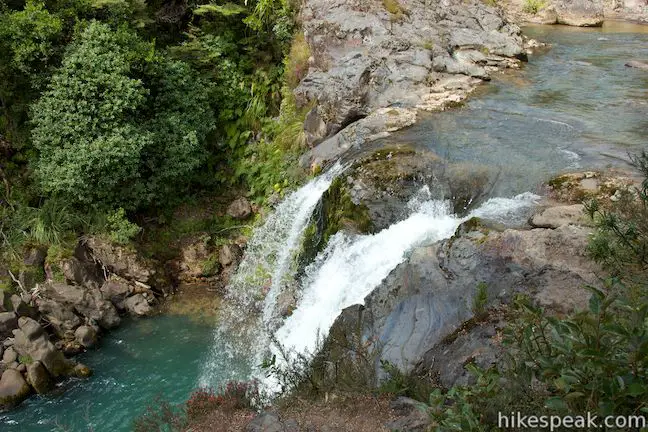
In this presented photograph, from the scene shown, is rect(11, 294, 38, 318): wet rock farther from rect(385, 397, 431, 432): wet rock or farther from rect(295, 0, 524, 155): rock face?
rect(385, 397, 431, 432): wet rock

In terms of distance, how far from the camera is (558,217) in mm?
6785

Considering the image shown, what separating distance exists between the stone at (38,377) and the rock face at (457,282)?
573 centimetres

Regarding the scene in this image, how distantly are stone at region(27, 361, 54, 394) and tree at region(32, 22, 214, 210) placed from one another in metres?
3.53

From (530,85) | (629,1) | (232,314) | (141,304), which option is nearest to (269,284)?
(232,314)

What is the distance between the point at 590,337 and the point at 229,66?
1202 cm

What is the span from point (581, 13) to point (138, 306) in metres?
17.4

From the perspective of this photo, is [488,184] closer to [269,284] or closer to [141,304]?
[269,284]

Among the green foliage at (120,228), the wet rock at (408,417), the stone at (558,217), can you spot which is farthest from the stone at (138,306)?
the stone at (558,217)

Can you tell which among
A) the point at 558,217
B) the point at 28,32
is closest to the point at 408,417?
the point at 558,217

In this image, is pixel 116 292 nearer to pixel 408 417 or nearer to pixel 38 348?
pixel 38 348

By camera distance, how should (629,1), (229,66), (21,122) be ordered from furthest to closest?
1. (629,1)
2. (229,66)
3. (21,122)

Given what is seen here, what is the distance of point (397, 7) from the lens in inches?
522

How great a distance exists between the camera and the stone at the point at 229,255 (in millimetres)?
12234

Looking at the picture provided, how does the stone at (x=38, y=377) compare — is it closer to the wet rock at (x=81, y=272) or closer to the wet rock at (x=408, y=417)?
the wet rock at (x=81, y=272)
